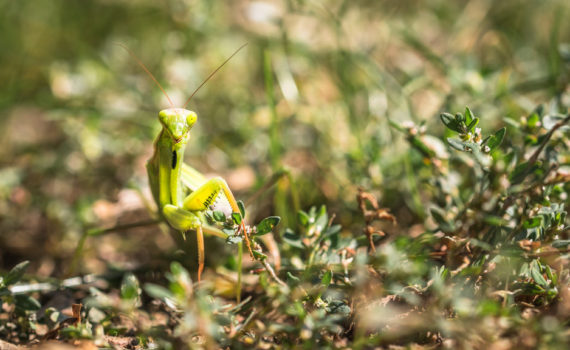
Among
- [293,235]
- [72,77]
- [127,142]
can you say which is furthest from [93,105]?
[293,235]

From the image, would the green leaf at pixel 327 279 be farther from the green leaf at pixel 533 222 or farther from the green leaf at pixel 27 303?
the green leaf at pixel 27 303

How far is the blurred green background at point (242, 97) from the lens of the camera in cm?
279

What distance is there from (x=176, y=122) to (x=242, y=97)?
1604 mm

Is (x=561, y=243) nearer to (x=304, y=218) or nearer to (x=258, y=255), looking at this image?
(x=304, y=218)

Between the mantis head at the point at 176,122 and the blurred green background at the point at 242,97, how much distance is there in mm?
660

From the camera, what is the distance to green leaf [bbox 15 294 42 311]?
1.92 metres

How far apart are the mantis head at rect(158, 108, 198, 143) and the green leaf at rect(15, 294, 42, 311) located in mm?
916

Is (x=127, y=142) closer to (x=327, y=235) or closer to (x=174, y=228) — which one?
(x=174, y=228)

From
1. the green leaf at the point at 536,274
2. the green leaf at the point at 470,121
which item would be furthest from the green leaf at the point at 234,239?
the green leaf at the point at 536,274

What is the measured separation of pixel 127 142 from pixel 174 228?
135 centimetres

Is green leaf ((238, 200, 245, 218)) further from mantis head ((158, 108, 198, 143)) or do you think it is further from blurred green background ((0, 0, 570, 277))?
blurred green background ((0, 0, 570, 277))

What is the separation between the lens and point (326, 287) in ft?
5.63

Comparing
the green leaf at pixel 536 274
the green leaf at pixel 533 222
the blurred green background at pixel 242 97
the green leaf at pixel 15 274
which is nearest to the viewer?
the green leaf at pixel 536 274

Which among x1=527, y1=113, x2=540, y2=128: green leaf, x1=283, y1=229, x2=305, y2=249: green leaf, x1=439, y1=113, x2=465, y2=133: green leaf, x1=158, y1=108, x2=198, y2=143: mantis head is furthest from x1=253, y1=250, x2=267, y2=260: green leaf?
x1=527, y1=113, x2=540, y2=128: green leaf
